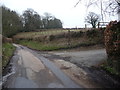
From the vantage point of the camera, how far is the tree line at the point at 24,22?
200 feet

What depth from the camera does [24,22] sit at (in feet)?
258

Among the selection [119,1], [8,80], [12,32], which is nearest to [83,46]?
[119,1]

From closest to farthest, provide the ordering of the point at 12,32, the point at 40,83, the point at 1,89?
the point at 1,89 < the point at 40,83 < the point at 12,32

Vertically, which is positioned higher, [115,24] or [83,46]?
[115,24]

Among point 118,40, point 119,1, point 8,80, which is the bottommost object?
point 8,80

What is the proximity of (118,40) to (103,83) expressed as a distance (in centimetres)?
372

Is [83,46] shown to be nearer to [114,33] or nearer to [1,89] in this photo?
[114,33]

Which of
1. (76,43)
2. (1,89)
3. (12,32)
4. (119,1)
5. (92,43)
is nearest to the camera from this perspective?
(1,89)

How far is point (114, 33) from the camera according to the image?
1249 centimetres

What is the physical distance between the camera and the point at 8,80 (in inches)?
411

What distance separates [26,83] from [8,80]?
1.41m

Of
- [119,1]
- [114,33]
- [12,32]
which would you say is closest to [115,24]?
[114,33]

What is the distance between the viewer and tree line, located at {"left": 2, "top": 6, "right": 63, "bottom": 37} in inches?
2405

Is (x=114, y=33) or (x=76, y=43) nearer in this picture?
(x=114, y=33)
